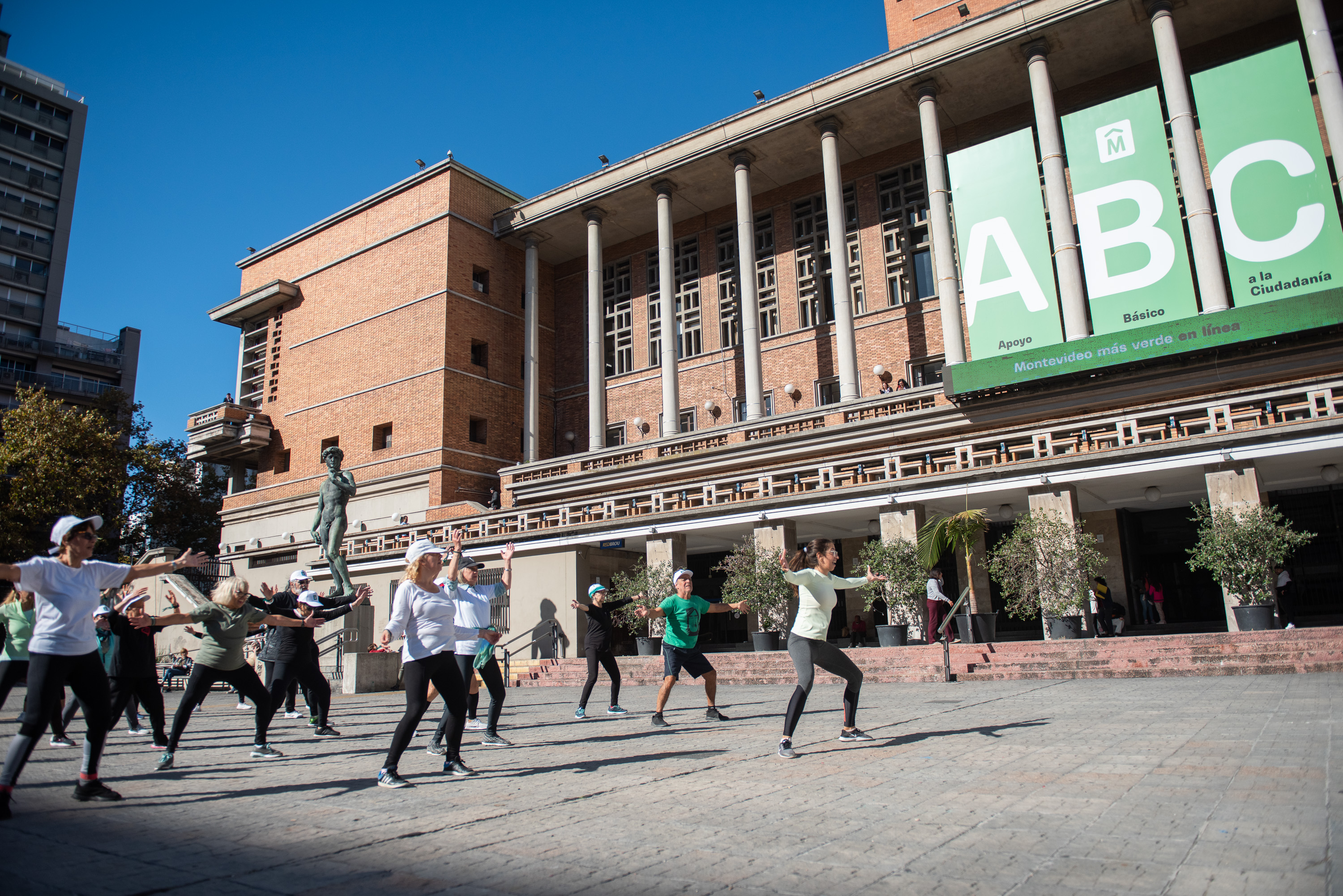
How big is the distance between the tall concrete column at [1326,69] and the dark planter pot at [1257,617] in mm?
10892

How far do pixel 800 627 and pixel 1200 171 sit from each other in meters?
19.0

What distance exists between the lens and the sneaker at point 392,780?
19.9ft

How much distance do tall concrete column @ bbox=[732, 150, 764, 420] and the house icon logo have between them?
34.1 feet

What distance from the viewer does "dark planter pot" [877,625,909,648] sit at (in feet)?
57.5

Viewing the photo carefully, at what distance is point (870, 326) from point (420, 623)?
2371cm

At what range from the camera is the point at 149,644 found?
28.9 feet

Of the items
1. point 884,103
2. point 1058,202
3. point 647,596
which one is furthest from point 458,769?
point 884,103

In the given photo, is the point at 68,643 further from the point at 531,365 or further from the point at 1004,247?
the point at 531,365

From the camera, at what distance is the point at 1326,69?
63.3 feet

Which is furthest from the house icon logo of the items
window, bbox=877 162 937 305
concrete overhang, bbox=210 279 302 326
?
concrete overhang, bbox=210 279 302 326

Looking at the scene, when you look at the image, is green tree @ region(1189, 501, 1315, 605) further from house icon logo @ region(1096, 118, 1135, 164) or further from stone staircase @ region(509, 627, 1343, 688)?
house icon logo @ region(1096, 118, 1135, 164)

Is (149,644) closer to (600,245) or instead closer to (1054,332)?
(1054,332)

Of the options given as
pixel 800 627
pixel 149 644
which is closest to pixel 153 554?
pixel 149 644

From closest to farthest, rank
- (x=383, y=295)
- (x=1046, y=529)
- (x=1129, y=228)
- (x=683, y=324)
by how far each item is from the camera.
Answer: (x=1046, y=529), (x=1129, y=228), (x=683, y=324), (x=383, y=295)
